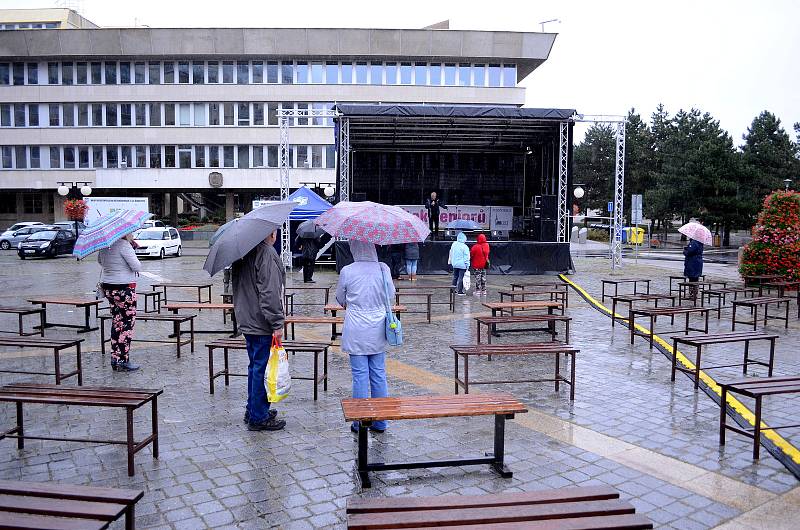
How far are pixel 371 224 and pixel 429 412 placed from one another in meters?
1.69

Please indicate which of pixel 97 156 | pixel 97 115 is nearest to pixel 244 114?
pixel 97 115

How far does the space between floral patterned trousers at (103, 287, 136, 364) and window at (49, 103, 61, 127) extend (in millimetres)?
51532

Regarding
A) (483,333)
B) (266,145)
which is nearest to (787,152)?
(266,145)

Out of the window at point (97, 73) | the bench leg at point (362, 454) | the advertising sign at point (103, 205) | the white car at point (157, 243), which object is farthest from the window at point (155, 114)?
the bench leg at point (362, 454)

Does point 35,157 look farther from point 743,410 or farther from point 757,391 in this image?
point 757,391

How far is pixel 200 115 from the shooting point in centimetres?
5206

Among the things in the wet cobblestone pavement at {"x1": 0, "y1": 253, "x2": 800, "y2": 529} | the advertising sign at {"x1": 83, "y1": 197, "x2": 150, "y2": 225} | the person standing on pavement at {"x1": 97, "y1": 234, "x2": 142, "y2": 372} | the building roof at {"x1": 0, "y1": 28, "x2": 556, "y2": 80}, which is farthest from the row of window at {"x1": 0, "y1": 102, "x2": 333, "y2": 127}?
the wet cobblestone pavement at {"x1": 0, "y1": 253, "x2": 800, "y2": 529}

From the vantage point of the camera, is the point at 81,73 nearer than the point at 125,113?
Yes

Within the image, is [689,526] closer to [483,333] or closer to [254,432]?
[254,432]

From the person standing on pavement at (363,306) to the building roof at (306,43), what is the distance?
46218mm

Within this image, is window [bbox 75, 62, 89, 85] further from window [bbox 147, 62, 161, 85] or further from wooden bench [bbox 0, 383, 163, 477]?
wooden bench [bbox 0, 383, 163, 477]

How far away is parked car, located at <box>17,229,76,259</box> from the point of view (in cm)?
3027

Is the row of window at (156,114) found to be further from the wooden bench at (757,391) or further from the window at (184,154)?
the wooden bench at (757,391)

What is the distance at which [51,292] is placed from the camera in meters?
17.1
